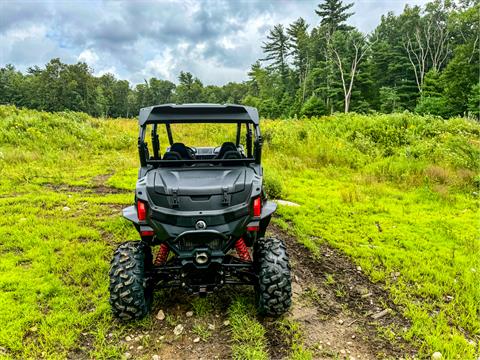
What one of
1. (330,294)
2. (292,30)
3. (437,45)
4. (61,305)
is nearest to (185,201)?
(61,305)

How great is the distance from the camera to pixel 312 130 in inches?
485

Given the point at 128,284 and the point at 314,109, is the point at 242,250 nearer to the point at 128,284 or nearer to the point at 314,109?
the point at 128,284

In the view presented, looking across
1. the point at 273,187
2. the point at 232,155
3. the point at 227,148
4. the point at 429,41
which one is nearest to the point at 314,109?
the point at 429,41

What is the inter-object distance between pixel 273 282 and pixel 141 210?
4.65 ft

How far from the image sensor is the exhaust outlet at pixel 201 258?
304 centimetres

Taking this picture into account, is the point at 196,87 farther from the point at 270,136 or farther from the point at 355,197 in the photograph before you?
the point at 355,197

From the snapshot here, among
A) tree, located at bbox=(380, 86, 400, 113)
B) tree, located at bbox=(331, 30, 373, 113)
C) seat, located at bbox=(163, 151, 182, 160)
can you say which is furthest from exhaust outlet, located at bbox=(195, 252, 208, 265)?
tree, located at bbox=(380, 86, 400, 113)

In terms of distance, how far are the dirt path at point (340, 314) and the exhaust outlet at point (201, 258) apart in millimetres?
931

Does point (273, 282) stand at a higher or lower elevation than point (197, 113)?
lower

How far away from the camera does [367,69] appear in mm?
38562

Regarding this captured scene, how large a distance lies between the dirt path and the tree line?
91.2 feet

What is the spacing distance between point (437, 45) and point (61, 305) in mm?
49076

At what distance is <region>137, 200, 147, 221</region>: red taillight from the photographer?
3.22 meters

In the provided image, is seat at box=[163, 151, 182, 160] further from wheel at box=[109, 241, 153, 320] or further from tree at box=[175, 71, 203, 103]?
tree at box=[175, 71, 203, 103]
